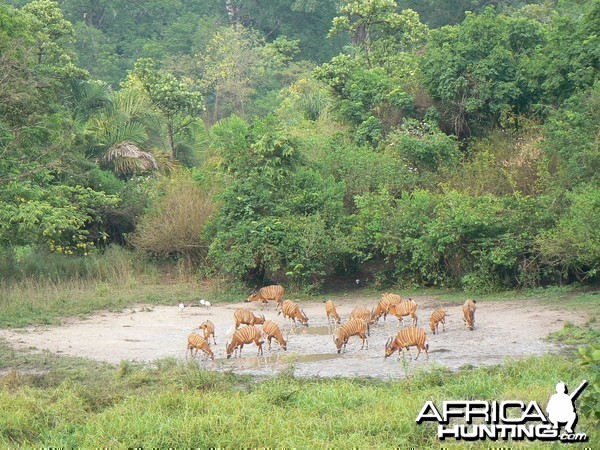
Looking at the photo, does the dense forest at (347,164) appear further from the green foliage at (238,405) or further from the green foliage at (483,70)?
the green foliage at (238,405)

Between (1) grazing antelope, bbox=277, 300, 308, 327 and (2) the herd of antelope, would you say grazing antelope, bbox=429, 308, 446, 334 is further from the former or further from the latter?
(1) grazing antelope, bbox=277, 300, 308, 327

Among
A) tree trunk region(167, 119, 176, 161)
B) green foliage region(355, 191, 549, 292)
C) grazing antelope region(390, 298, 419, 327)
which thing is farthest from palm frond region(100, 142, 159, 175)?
grazing antelope region(390, 298, 419, 327)

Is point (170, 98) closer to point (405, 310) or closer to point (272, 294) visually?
point (272, 294)

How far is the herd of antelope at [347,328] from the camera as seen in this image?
15.0 m

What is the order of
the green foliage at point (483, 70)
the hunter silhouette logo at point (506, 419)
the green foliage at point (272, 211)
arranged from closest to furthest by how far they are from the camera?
the hunter silhouette logo at point (506, 419) < the green foliage at point (272, 211) < the green foliage at point (483, 70)

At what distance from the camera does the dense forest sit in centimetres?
2166

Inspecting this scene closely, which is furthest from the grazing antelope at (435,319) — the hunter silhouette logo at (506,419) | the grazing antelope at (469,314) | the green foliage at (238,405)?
the hunter silhouette logo at (506,419)

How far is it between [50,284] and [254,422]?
14.1 meters

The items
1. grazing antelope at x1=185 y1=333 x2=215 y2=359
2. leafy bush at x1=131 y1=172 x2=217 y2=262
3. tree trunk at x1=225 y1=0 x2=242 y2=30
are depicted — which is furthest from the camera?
tree trunk at x1=225 y1=0 x2=242 y2=30

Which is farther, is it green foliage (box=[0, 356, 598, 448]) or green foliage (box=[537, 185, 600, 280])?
green foliage (box=[537, 185, 600, 280])

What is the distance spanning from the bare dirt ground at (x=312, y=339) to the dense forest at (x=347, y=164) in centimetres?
187

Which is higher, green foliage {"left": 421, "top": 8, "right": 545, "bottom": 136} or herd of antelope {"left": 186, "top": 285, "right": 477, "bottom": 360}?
green foliage {"left": 421, "top": 8, "right": 545, "bottom": 136}

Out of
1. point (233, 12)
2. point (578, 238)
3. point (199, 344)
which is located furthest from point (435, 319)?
point (233, 12)

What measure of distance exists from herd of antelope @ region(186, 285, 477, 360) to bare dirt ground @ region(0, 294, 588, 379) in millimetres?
200
